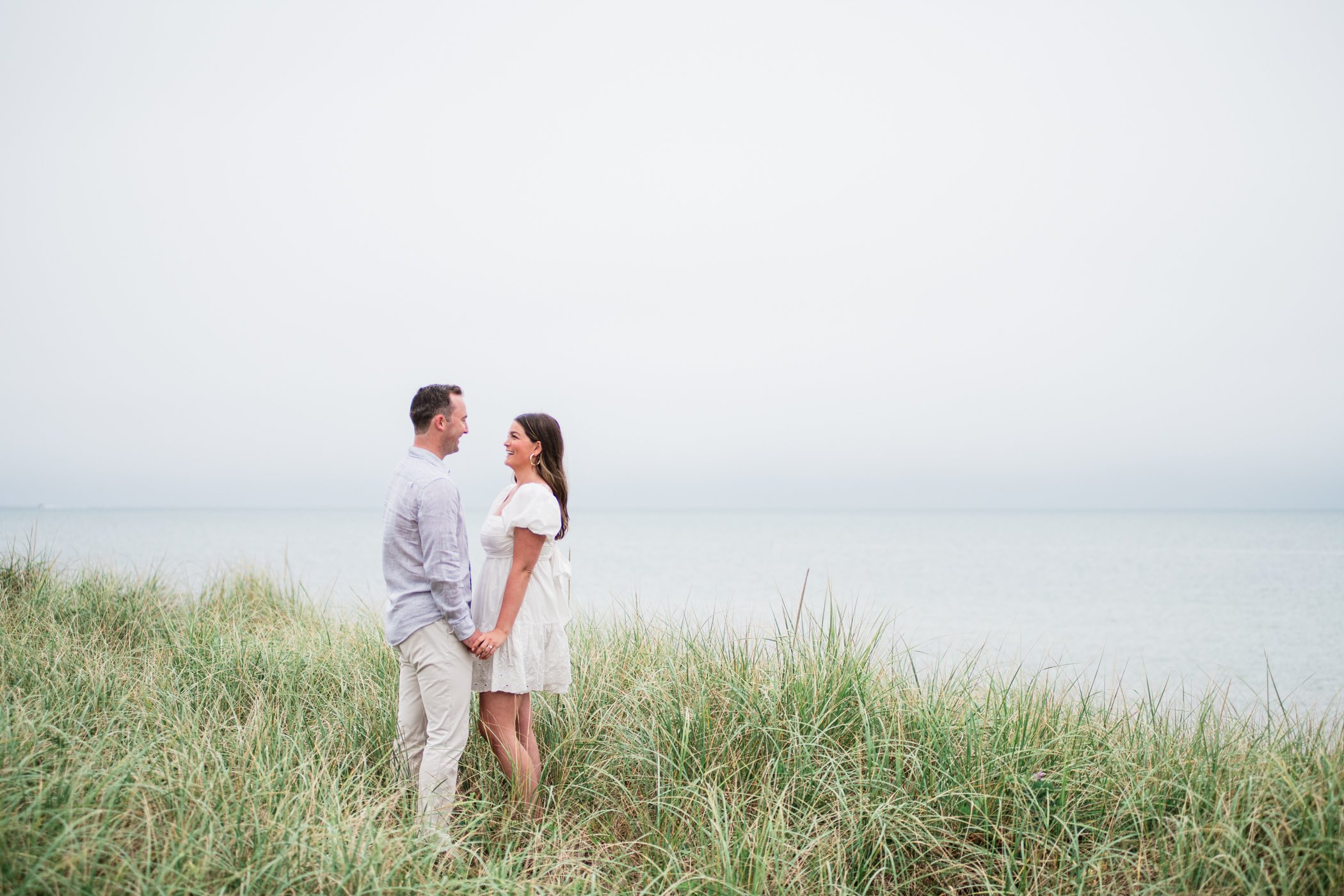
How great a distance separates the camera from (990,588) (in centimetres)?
2673

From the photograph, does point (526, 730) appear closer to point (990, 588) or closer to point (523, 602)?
point (523, 602)

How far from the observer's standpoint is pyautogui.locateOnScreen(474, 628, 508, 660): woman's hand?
3701mm

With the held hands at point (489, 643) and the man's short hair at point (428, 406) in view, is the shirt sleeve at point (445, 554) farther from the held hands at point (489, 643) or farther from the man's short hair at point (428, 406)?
the man's short hair at point (428, 406)

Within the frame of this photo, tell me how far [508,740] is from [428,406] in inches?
69.0

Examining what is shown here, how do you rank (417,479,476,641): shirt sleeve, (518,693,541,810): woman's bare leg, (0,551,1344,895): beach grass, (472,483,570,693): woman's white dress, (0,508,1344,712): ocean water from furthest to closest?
1. (0,508,1344,712): ocean water
2. (518,693,541,810): woman's bare leg
3. (472,483,570,693): woman's white dress
4. (417,479,476,641): shirt sleeve
5. (0,551,1344,895): beach grass

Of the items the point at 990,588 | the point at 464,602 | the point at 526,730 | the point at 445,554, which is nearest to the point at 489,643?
the point at 464,602

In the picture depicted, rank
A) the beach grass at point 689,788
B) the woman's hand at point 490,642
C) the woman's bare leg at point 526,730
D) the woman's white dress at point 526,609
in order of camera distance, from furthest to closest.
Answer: the woman's bare leg at point 526,730 → the woman's white dress at point 526,609 → the woman's hand at point 490,642 → the beach grass at point 689,788

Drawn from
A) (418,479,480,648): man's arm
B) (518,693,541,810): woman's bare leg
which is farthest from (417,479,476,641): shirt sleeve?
(518,693,541,810): woman's bare leg

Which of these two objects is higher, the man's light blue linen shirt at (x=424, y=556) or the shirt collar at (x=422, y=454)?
the shirt collar at (x=422, y=454)

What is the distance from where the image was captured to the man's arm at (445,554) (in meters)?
3.57

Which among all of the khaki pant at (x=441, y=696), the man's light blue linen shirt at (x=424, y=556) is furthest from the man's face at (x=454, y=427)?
the khaki pant at (x=441, y=696)

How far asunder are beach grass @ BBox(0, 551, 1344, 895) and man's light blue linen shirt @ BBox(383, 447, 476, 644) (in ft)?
2.58

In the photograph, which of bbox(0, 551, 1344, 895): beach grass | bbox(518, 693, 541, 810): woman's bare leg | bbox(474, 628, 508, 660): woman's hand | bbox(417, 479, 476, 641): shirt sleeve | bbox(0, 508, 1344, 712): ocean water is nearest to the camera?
bbox(0, 551, 1344, 895): beach grass

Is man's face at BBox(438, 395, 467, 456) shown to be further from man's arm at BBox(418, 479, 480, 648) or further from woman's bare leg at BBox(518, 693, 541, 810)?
woman's bare leg at BBox(518, 693, 541, 810)
